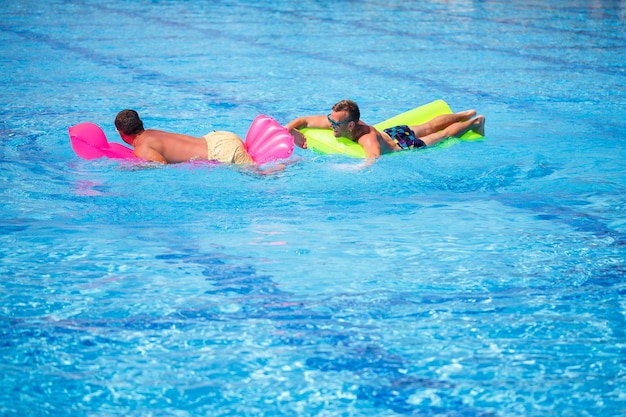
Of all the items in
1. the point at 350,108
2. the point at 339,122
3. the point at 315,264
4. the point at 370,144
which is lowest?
the point at 315,264

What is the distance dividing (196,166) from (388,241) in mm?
1898

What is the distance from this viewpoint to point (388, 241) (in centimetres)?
489

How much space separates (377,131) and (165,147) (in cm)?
175

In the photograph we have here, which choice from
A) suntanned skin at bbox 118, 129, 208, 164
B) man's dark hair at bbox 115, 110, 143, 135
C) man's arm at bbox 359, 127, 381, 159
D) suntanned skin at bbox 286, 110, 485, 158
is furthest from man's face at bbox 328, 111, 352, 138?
man's dark hair at bbox 115, 110, 143, 135

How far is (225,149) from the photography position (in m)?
6.14

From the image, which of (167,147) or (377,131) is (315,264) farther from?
(377,131)

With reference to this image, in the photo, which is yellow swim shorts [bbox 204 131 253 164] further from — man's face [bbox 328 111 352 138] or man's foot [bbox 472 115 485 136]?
man's foot [bbox 472 115 485 136]

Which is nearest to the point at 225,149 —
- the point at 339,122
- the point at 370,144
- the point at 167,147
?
the point at 167,147

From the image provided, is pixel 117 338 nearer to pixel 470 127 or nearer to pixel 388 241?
pixel 388 241

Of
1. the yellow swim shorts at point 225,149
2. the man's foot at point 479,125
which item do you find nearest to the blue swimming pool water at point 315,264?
the yellow swim shorts at point 225,149

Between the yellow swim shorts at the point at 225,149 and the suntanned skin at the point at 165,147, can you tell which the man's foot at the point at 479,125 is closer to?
the yellow swim shorts at the point at 225,149

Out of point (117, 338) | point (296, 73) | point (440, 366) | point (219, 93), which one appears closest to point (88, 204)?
point (117, 338)

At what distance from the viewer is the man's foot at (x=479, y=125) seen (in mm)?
7137

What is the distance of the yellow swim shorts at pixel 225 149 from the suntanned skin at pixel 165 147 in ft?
0.18
